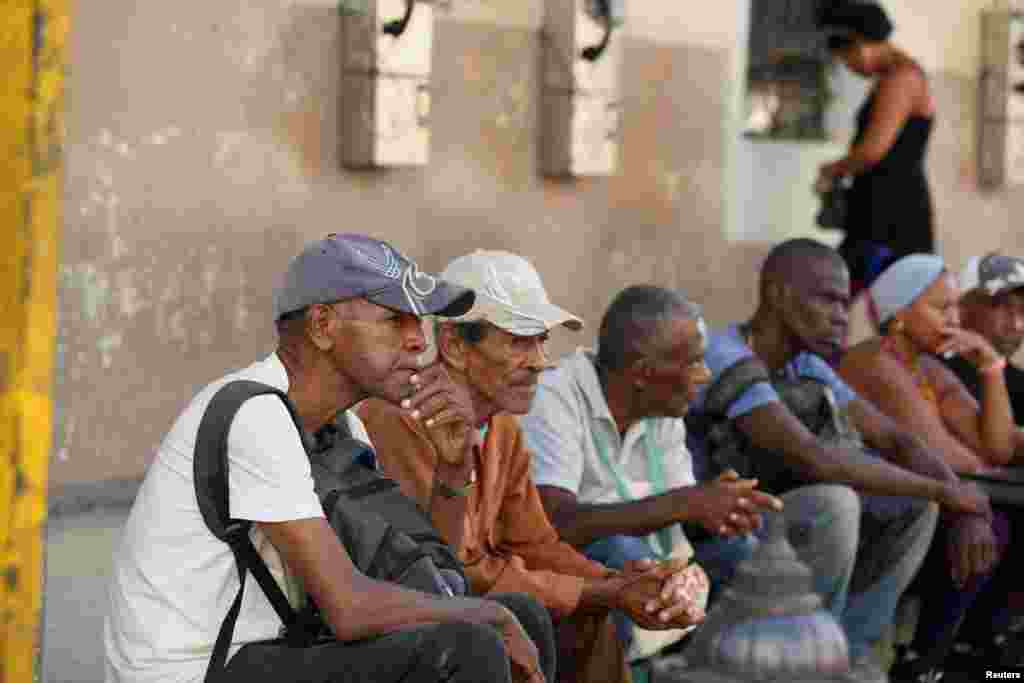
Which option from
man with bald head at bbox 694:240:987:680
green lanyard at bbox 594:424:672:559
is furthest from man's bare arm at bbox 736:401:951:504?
green lanyard at bbox 594:424:672:559

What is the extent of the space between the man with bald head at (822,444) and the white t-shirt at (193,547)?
2.49 m

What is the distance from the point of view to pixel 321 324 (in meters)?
3.83

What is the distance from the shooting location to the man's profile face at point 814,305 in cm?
616

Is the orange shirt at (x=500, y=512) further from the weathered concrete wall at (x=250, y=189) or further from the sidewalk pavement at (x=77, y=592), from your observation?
the weathered concrete wall at (x=250, y=189)

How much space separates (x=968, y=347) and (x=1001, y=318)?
472 millimetres

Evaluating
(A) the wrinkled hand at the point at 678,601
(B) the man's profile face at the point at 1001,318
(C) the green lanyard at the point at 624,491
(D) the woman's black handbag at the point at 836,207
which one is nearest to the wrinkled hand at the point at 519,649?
(A) the wrinkled hand at the point at 678,601

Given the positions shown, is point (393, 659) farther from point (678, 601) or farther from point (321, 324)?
point (678, 601)

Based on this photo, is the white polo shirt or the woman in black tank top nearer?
the white polo shirt

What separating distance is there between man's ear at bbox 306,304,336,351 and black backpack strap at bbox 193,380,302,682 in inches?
8.7

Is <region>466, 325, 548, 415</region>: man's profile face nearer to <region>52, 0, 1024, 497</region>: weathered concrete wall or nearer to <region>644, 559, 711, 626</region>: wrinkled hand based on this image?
<region>644, 559, 711, 626</region>: wrinkled hand

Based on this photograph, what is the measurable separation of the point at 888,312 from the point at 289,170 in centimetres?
202

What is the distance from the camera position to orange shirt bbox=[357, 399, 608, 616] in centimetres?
435

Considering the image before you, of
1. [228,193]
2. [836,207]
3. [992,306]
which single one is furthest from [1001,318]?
[228,193]

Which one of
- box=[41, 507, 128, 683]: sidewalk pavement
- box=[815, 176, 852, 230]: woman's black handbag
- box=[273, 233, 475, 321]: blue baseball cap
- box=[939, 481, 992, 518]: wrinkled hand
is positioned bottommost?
box=[41, 507, 128, 683]: sidewalk pavement
